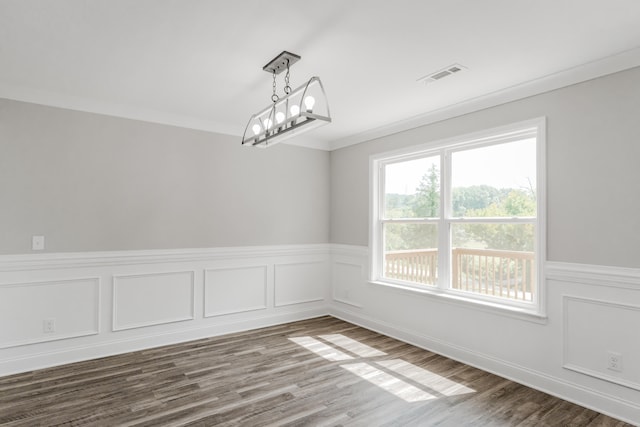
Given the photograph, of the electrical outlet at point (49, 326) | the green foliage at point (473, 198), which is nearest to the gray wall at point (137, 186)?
the electrical outlet at point (49, 326)

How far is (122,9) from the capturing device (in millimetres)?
2070

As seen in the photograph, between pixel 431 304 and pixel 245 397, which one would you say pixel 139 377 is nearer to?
pixel 245 397

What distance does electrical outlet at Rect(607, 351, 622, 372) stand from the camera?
2594 millimetres

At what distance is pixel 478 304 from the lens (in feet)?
11.3

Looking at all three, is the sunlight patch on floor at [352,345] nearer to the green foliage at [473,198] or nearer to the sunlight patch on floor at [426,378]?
the sunlight patch on floor at [426,378]

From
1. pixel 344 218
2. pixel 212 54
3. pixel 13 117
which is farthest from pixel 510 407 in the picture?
pixel 13 117

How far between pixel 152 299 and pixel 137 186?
1.22 meters

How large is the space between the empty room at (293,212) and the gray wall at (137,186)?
0.02m

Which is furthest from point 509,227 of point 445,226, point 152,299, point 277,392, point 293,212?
point 152,299

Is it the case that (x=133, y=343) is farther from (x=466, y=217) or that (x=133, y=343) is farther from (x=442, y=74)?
(x=442, y=74)

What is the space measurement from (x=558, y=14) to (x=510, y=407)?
Answer: 2.63 metres

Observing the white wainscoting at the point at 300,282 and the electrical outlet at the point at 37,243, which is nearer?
the electrical outlet at the point at 37,243

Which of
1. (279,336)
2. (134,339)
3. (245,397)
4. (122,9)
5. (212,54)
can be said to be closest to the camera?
(122,9)

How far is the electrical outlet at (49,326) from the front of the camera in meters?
3.40
